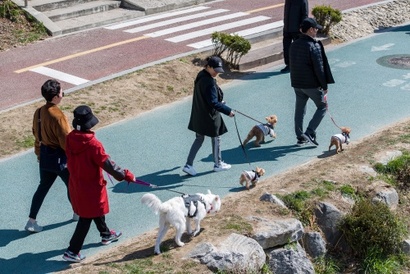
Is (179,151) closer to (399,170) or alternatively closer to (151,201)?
(399,170)

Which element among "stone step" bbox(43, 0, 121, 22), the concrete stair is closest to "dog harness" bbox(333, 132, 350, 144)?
the concrete stair

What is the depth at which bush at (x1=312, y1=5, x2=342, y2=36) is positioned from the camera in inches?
683

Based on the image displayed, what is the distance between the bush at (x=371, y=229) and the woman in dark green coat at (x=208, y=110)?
2.07m

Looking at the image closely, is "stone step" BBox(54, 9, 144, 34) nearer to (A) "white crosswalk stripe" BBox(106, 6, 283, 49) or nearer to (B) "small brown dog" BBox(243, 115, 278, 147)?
(A) "white crosswalk stripe" BBox(106, 6, 283, 49)

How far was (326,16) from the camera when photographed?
1747 cm

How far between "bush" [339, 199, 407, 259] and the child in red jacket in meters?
3.02

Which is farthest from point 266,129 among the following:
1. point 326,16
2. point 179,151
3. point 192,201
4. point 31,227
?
point 326,16

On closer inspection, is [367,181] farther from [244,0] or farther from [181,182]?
[244,0]

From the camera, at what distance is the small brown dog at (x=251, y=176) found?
31.8ft

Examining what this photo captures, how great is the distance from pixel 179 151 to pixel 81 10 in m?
8.74

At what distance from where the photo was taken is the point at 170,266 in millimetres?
7598

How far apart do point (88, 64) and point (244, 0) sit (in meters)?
7.84

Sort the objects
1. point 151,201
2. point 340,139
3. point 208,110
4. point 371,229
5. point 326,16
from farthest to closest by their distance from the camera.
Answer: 1. point 326,16
2. point 340,139
3. point 208,110
4. point 371,229
5. point 151,201

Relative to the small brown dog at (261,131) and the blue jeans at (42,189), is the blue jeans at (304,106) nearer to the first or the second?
the small brown dog at (261,131)
